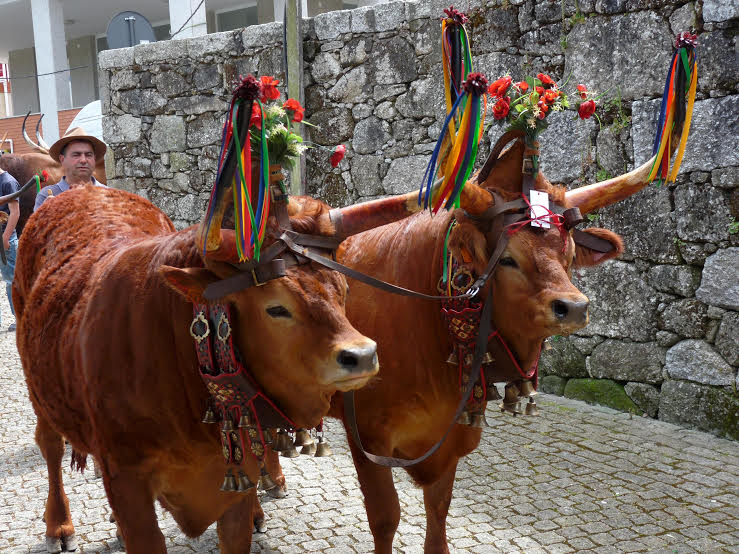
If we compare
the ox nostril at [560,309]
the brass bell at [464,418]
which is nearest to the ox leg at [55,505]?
the brass bell at [464,418]

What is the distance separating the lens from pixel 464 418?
122 inches

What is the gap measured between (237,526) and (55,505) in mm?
1538

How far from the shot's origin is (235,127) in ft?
6.97

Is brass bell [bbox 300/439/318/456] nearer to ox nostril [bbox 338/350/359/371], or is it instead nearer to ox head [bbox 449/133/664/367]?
ox nostril [bbox 338/350/359/371]

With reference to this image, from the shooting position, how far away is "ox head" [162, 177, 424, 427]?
224 cm

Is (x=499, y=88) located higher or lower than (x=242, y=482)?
higher

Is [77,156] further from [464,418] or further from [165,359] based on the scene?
[464,418]

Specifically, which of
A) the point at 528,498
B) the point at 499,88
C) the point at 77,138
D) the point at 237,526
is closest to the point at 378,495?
the point at 237,526

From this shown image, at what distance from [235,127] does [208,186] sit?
20.7 feet

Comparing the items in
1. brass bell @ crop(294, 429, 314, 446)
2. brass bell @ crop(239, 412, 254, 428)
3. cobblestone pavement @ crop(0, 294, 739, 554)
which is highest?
brass bell @ crop(239, 412, 254, 428)

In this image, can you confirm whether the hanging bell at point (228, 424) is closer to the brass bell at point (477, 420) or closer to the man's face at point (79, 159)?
the brass bell at point (477, 420)

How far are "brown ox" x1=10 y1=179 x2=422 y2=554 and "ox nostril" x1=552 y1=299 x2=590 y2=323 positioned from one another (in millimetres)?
751

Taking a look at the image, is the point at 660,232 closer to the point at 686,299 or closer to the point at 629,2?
the point at 686,299

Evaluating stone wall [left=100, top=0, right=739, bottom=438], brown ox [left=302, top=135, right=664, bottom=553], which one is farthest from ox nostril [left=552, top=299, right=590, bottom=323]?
stone wall [left=100, top=0, right=739, bottom=438]
